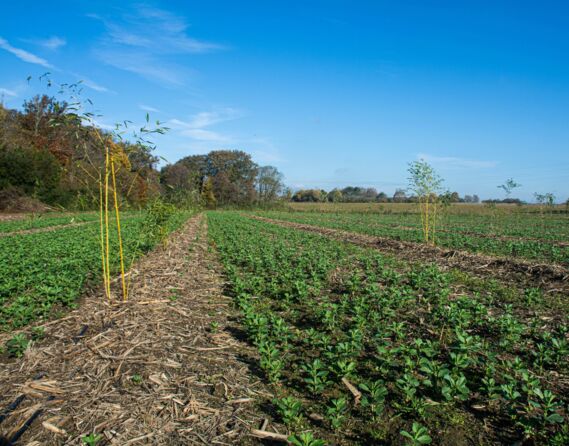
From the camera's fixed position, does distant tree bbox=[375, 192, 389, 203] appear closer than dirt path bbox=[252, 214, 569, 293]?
No

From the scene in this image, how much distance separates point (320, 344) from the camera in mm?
5270

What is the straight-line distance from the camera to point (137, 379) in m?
4.35

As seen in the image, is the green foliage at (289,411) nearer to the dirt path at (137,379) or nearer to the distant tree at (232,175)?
the dirt path at (137,379)

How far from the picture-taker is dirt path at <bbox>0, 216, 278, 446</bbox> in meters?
3.53

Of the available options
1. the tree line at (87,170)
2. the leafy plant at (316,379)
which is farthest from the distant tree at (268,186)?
→ the leafy plant at (316,379)

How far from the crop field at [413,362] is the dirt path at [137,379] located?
18.1 inches

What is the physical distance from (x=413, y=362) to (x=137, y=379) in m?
3.32

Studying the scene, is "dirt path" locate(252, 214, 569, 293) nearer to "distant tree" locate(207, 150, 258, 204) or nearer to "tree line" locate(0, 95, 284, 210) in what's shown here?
"tree line" locate(0, 95, 284, 210)

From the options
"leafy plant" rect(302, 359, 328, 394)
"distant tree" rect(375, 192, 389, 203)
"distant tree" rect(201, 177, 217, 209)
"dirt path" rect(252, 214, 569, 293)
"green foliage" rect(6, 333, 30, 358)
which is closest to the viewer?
"leafy plant" rect(302, 359, 328, 394)

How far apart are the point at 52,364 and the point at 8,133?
45664 mm

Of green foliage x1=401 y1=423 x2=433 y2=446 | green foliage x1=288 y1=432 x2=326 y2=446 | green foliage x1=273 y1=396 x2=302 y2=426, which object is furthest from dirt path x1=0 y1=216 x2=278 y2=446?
green foliage x1=401 y1=423 x2=433 y2=446

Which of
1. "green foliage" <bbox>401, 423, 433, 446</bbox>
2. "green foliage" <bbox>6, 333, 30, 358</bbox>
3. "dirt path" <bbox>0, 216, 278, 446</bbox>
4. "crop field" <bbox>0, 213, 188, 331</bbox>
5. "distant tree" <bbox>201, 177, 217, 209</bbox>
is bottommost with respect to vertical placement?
"dirt path" <bbox>0, 216, 278, 446</bbox>

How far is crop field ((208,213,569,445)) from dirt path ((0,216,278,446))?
18.1 inches

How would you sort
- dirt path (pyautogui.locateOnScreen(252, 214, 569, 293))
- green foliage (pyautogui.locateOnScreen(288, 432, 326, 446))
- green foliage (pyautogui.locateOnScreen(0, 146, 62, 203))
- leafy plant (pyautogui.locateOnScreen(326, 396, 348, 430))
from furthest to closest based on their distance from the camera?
1. green foliage (pyautogui.locateOnScreen(0, 146, 62, 203))
2. dirt path (pyautogui.locateOnScreen(252, 214, 569, 293))
3. leafy plant (pyautogui.locateOnScreen(326, 396, 348, 430))
4. green foliage (pyautogui.locateOnScreen(288, 432, 326, 446))
